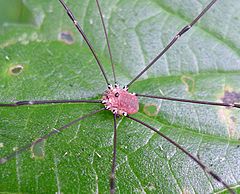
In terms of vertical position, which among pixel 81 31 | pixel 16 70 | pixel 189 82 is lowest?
pixel 189 82

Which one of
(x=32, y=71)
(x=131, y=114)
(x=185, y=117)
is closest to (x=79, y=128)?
(x=131, y=114)

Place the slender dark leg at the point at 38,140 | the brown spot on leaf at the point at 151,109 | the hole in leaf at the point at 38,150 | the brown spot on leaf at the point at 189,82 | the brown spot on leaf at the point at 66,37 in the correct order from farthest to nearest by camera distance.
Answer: the brown spot on leaf at the point at 66,37, the brown spot on leaf at the point at 189,82, the brown spot on leaf at the point at 151,109, the hole in leaf at the point at 38,150, the slender dark leg at the point at 38,140

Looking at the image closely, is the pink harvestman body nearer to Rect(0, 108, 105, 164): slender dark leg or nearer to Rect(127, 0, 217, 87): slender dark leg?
Rect(127, 0, 217, 87): slender dark leg

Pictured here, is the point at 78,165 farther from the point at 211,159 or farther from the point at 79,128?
the point at 211,159

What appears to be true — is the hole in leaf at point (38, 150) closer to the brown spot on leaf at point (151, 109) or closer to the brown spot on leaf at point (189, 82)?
the brown spot on leaf at point (151, 109)

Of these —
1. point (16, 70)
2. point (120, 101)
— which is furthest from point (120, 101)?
point (16, 70)

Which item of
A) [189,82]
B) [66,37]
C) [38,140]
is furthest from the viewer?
[66,37]

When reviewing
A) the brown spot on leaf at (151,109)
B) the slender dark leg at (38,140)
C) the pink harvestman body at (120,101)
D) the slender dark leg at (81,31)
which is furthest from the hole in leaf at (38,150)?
the brown spot on leaf at (151,109)

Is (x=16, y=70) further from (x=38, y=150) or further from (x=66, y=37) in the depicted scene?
(x=38, y=150)
